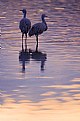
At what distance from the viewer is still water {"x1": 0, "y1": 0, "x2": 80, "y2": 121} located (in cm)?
1223

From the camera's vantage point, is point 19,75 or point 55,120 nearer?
point 55,120

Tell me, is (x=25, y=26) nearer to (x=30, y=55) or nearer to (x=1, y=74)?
(x=30, y=55)

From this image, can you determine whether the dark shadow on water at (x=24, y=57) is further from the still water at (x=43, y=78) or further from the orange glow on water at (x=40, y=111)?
the orange glow on water at (x=40, y=111)

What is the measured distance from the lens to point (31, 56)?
20672 mm

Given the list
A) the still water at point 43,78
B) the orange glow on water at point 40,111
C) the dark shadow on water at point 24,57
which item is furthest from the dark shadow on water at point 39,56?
the orange glow on water at point 40,111

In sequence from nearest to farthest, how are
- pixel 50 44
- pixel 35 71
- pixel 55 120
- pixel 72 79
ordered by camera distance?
pixel 55 120 → pixel 72 79 → pixel 35 71 → pixel 50 44

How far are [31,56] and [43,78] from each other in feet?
14.6

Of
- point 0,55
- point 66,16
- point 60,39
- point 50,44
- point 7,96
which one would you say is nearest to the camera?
point 7,96

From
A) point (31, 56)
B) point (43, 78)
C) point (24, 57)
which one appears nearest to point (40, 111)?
point (43, 78)

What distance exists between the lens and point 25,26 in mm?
24266

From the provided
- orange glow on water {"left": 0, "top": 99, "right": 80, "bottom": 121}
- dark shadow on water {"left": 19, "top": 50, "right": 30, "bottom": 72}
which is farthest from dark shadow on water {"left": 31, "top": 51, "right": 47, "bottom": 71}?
orange glow on water {"left": 0, "top": 99, "right": 80, "bottom": 121}

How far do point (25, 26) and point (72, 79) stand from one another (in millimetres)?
8514

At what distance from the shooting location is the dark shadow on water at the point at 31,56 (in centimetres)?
1930

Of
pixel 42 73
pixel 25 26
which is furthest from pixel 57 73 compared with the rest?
pixel 25 26
